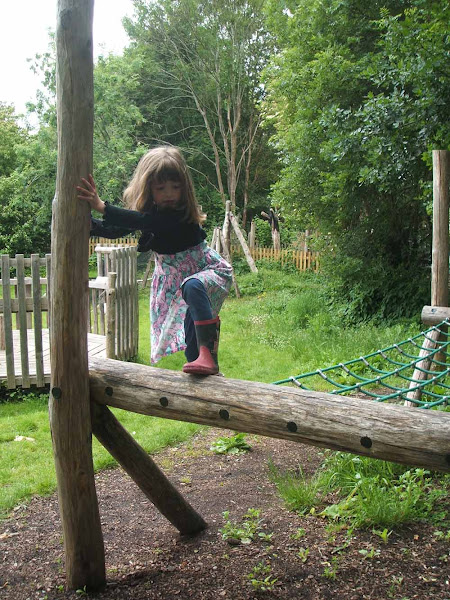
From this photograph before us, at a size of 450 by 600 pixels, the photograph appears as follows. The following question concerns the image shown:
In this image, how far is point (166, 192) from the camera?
2.74m

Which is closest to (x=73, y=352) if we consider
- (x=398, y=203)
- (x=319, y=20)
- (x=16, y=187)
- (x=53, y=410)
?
(x=53, y=410)

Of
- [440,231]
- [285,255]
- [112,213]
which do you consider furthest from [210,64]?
[112,213]

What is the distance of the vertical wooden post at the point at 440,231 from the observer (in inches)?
218

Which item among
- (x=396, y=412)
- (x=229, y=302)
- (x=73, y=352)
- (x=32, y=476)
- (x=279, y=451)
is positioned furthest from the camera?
(x=229, y=302)

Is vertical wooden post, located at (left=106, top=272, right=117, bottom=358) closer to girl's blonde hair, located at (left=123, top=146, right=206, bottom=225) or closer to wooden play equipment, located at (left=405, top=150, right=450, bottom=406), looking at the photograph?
wooden play equipment, located at (left=405, top=150, right=450, bottom=406)

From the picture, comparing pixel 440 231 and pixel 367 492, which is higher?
pixel 440 231

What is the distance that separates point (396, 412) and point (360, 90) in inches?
334

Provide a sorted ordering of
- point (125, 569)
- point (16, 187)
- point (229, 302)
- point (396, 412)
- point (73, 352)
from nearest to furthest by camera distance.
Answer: point (396, 412) → point (73, 352) → point (125, 569) → point (229, 302) → point (16, 187)

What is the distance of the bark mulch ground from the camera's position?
114 inches

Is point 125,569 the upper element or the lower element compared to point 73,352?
lower

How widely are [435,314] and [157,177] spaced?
11.3 ft

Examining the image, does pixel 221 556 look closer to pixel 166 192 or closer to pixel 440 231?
pixel 166 192

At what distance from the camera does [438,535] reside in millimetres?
3311

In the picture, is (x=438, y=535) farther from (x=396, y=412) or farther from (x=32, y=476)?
(x=32, y=476)
